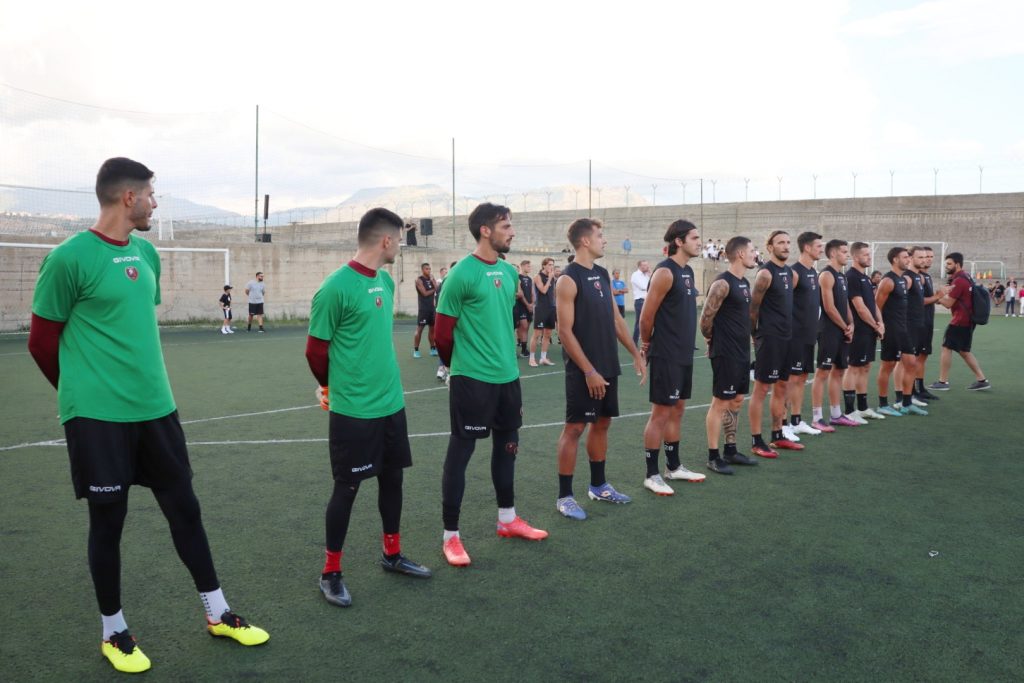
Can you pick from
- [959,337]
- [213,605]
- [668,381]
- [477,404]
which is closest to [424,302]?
[959,337]

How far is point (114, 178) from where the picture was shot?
121 inches

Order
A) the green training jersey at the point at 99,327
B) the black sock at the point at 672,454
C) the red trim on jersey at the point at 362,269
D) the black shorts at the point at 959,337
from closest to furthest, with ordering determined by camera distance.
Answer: the green training jersey at the point at 99,327, the red trim on jersey at the point at 362,269, the black sock at the point at 672,454, the black shorts at the point at 959,337

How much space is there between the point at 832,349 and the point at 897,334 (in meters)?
1.44

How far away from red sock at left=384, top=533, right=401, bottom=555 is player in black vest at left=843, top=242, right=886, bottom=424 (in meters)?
5.98

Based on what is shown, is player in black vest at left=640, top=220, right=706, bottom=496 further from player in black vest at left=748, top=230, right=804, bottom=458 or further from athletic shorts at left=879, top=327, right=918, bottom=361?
athletic shorts at left=879, top=327, right=918, bottom=361

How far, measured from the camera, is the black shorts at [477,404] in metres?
4.39

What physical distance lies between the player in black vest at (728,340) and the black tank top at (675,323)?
1.63 feet

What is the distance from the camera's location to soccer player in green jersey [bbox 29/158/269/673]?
117 inches

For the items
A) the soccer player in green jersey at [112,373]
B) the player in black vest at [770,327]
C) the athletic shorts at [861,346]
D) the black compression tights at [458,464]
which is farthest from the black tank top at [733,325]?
the soccer player in green jersey at [112,373]

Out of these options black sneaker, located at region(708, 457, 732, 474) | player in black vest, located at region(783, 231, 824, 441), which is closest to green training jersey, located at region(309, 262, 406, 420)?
black sneaker, located at region(708, 457, 732, 474)

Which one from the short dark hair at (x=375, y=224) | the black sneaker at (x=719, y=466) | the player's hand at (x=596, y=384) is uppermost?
the short dark hair at (x=375, y=224)

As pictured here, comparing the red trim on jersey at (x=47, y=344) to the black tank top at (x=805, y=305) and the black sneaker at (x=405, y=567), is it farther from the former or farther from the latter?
the black tank top at (x=805, y=305)

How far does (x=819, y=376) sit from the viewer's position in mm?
8203

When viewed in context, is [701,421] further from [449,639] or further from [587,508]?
[449,639]
